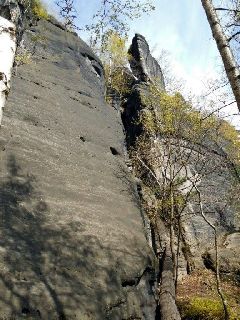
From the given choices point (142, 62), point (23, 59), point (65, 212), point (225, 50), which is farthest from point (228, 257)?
point (142, 62)

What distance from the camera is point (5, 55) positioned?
152 inches

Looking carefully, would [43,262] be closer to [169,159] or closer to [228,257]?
[169,159]

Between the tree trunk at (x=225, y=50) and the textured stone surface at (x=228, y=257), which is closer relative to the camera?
the tree trunk at (x=225, y=50)

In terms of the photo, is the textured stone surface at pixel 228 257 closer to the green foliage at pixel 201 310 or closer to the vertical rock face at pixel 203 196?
the vertical rock face at pixel 203 196

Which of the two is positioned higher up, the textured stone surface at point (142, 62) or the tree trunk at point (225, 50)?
the textured stone surface at point (142, 62)

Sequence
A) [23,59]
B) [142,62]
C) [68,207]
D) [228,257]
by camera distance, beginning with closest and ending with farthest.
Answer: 1. [68,207]
2. [23,59]
3. [228,257]
4. [142,62]

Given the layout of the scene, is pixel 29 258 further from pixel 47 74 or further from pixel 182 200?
pixel 182 200

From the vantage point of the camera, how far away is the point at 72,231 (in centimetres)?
923

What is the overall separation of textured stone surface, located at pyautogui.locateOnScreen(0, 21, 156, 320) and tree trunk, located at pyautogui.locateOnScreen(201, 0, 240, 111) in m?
4.76

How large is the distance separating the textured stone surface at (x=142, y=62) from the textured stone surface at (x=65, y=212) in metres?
19.2

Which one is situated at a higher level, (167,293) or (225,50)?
(225,50)

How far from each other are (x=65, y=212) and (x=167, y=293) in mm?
4713

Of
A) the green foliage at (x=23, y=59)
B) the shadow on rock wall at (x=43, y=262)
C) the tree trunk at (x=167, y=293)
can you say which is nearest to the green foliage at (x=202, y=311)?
the tree trunk at (x=167, y=293)

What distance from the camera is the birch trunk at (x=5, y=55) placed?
3.64 meters
